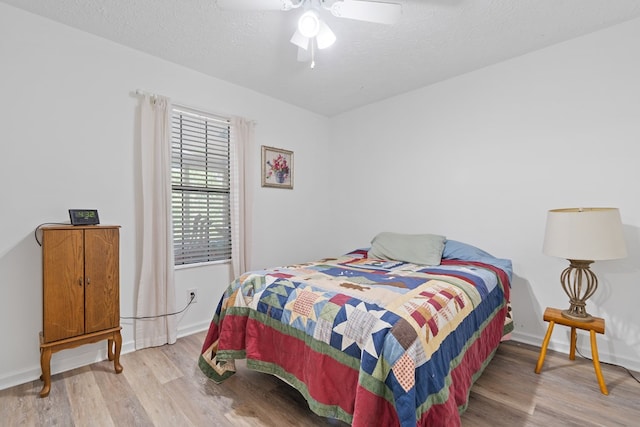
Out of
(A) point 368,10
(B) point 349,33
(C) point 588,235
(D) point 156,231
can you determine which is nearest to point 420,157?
(B) point 349,33

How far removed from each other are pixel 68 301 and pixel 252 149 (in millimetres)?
1989

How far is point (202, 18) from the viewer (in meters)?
2.03

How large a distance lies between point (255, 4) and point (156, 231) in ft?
6.20

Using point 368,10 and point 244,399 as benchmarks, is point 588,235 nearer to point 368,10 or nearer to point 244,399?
point 368,10

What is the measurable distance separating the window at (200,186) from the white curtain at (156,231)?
0.16 metres

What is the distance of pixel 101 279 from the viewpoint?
2.02 metres

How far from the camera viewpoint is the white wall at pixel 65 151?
1.92 m

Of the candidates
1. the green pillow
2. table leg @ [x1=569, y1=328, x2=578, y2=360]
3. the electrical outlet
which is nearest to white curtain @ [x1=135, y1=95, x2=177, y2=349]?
the electrical outlet

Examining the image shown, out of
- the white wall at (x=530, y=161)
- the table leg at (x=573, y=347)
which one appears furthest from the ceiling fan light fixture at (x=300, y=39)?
the table leg at (x=573, y=347)

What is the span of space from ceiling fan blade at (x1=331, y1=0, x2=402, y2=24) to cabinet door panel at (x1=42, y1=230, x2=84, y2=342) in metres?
2.17

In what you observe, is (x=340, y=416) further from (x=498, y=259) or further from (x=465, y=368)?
(x=498, y=259)

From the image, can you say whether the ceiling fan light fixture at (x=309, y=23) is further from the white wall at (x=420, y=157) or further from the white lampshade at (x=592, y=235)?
the white lampshade at (x=592, y=235)

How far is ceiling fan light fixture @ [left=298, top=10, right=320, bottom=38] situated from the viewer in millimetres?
1645

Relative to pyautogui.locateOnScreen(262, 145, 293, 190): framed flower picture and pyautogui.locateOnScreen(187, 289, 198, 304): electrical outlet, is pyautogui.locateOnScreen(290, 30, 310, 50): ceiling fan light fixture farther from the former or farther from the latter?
pyautogui.locateOnScreen(187, 289, 198, 304): electrical outlet
